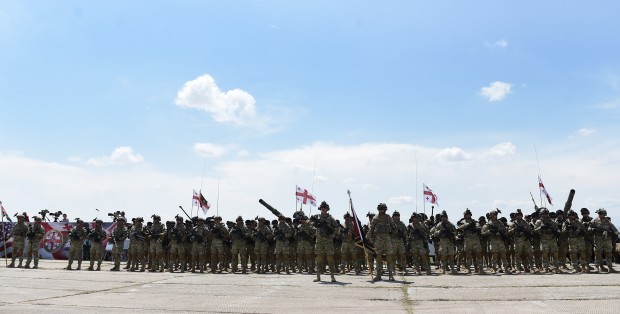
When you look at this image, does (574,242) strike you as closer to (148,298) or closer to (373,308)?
(373,308)

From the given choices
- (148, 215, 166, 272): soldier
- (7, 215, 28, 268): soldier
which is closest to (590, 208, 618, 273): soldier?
(148, 215, 166, 272): soldier

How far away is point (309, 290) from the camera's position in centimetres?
1192

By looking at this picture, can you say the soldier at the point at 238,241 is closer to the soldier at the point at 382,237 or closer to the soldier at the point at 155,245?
the soldier at the point at 155,245

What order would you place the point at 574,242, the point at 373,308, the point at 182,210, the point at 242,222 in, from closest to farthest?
the point at 373,308 < the point at 574,242 < the point at 242,222 < the point at 182,210

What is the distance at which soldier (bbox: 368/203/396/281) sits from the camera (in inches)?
573

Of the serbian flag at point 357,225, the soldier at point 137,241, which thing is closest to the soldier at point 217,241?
the soldier at point 137,241

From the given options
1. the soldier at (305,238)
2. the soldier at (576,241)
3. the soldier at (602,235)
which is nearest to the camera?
the soldier at (602,235)

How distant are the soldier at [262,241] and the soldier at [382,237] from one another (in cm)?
600

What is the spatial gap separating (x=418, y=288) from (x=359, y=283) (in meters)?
2.16

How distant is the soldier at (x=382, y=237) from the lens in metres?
14.6

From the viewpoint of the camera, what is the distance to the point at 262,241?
1973cm

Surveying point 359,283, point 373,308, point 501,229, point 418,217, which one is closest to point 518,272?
point 501,229

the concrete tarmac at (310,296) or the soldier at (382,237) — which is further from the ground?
the soldier at (382,237)

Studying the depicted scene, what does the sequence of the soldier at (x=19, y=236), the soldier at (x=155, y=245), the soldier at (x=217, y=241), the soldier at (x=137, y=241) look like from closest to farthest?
1. the soldier at (x=217, y=241)
2. the soldier at (x=155, y=245)
3. the soldier at (x=137, y=241)
4. the soldier at (x=19, y=236)
